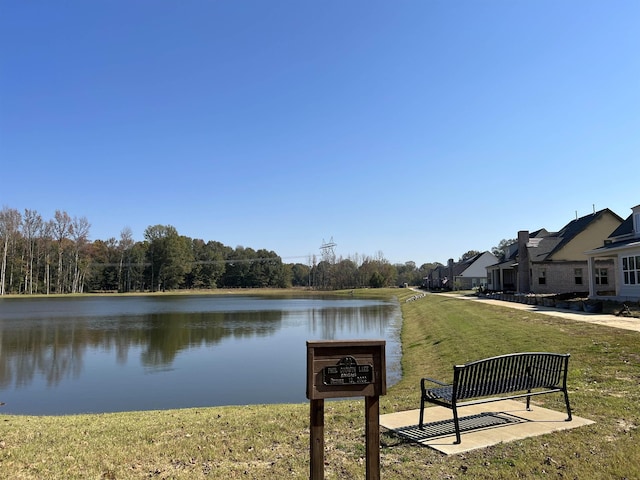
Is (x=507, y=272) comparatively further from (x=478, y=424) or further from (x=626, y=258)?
(x=478, y=424)

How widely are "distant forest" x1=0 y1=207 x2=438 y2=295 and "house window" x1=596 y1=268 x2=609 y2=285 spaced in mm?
72626

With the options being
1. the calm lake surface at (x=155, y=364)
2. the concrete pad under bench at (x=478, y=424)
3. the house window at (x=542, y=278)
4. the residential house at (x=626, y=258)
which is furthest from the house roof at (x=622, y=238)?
the concrete pad under bench at (x=478, y=424)

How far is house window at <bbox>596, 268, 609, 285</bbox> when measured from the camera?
31266 millimetres

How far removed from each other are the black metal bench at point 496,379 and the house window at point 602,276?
28.9m

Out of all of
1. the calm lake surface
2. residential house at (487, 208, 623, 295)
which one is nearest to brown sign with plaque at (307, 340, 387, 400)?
the calm lake surface

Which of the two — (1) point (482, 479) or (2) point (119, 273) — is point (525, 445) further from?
(2) point (119, 273)

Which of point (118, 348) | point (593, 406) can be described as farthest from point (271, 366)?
point (593, 406)

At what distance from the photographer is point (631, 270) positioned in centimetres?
2220

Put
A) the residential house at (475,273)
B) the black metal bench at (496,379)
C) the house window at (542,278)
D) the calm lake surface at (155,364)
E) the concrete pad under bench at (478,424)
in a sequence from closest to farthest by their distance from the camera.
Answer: the concrete pad under bench at (478,424), the black metal bench at (496,379), the calm lake surface at (155,364), the house window at (542,278), the residential house at (475,273)

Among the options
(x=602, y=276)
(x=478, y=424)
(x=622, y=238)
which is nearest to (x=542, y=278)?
(x=602, y=276)

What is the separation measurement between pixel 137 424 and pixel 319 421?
4418mm

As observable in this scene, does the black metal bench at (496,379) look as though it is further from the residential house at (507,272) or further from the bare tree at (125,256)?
the bare tree at (125,256)

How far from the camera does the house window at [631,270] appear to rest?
2173 cm

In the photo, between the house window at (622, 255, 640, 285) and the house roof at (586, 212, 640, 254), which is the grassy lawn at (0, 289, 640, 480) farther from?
the house roof at (586, 212, 640, 254)
